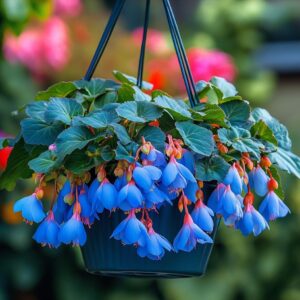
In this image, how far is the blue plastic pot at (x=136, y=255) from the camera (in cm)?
167

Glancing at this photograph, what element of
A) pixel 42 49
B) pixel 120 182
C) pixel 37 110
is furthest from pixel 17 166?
pixel 42 49

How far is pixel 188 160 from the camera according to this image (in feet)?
5.25

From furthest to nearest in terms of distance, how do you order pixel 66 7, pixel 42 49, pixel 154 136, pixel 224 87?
pixel 66 7 → pixel 42 49 → pixel 224 87 → pixel 154 136

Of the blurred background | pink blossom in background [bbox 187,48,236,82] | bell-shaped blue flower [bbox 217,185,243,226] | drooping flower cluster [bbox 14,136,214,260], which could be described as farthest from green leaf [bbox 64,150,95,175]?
pink blossom in background [bbox 187,48,236,82]

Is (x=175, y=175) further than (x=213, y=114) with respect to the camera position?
No

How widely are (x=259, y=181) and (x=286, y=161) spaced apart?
142mm

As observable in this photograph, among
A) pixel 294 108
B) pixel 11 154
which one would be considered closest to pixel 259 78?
pixel 294 108

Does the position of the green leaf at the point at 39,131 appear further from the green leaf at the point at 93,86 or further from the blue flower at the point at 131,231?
the blue flower at the point at 131,231

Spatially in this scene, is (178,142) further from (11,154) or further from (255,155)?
(11,154)

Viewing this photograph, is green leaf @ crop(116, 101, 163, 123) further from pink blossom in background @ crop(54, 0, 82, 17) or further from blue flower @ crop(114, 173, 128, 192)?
pink blossom in background @ crop(54, 0, 82, 17)

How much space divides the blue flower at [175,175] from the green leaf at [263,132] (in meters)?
0.24

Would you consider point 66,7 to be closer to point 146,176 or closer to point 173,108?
point 173,108

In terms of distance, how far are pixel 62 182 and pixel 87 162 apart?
100mm

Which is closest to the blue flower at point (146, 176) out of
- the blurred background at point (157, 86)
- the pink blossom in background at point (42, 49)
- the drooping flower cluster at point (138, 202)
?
the drooping flower cluster at point (138, 202)
